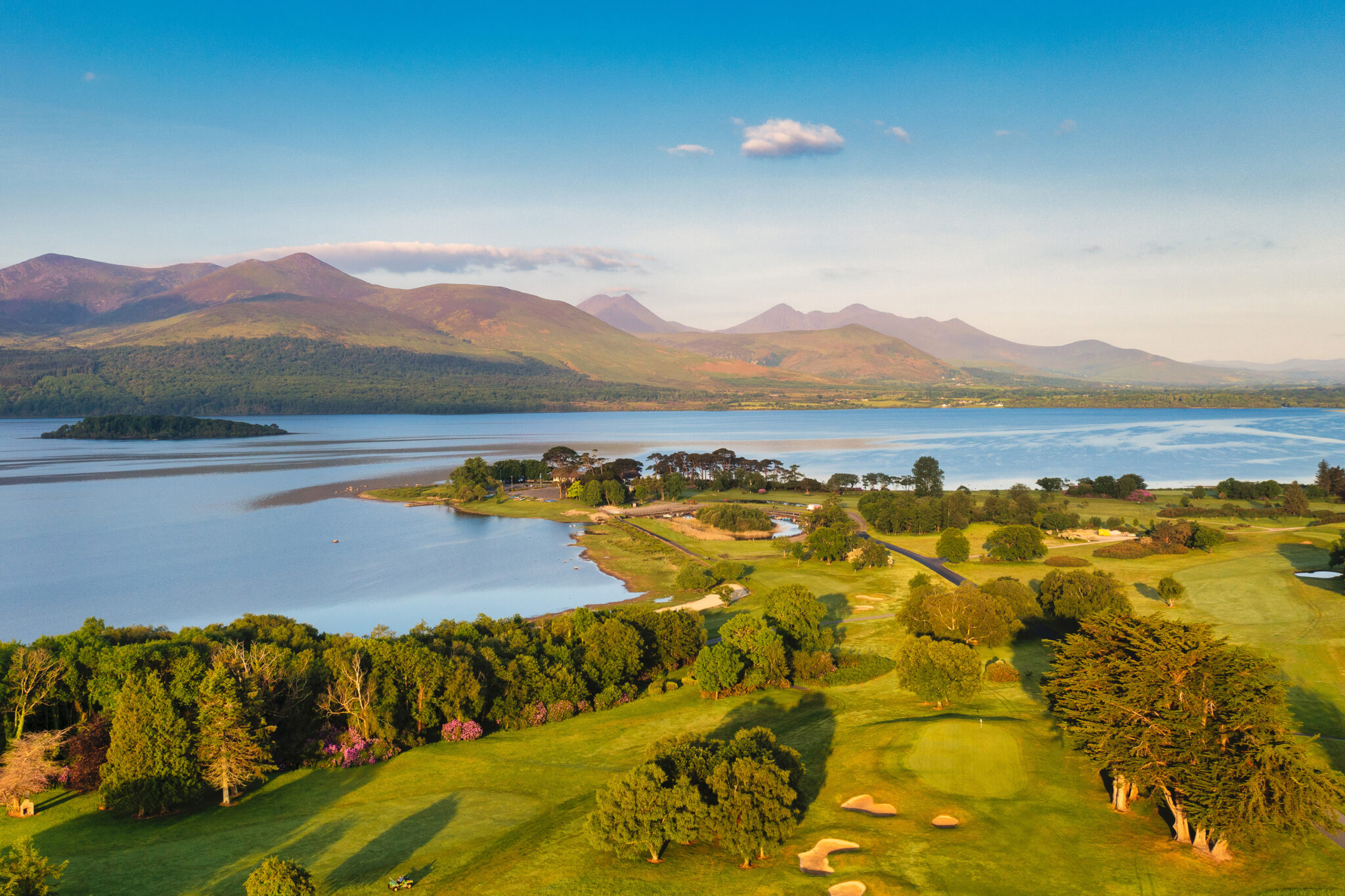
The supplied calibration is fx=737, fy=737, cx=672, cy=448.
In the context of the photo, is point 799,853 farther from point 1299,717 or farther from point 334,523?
point 334,523

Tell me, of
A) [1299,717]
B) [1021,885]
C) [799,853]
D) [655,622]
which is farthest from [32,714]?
[1299,717]

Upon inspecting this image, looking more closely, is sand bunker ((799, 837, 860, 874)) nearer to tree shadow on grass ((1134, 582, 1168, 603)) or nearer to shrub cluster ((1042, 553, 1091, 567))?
tree shadow on grass ((1134, 582, 1168, 603))

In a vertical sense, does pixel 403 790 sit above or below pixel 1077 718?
below

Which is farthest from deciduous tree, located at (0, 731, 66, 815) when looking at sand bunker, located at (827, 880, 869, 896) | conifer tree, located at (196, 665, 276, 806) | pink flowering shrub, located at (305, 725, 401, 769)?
sand bunker, located at (827, 880, 869, 896)

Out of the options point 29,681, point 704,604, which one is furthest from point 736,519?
point 29,681

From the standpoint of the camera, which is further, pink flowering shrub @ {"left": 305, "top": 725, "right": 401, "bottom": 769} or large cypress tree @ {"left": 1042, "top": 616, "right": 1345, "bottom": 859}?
pink flowering shrub @ {"left": 305, "top": 725, "right": 401, "bottom": 769}

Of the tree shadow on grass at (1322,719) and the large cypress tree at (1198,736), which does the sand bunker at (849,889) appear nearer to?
the large cypress tree at (1198,736)

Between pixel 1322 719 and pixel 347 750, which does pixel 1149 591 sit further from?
pixel 347 750
